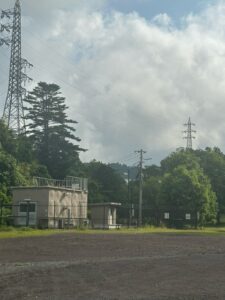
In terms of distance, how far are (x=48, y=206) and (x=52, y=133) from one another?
40.1m

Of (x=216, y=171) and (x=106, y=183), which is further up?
(x=216, y=171)

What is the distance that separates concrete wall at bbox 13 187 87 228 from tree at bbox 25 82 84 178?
104ft

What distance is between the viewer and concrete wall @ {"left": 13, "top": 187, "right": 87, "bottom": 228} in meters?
50.3

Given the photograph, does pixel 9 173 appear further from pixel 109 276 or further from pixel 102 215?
pixel 109 276

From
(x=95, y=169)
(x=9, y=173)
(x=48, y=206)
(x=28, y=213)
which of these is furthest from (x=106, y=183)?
(x=28, y=213)

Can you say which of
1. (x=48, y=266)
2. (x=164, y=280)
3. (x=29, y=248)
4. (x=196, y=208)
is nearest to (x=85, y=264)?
(x=48, y=266)

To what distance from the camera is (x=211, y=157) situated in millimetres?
101750

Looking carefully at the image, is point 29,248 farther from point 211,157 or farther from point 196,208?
point 211,157

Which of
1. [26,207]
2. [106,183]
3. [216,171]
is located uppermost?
[216,171]

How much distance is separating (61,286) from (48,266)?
453cm

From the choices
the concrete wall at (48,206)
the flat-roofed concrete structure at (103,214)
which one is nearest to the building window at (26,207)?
the concrete wall at (48,206)

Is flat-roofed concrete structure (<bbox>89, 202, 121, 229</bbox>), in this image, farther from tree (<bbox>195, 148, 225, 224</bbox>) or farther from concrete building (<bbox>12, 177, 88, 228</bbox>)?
tree (<bbox>195, 148, 225, 224</bbox>)

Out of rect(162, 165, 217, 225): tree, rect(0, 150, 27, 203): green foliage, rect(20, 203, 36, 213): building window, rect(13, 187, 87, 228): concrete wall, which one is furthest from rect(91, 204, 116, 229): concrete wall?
rect(162, 165, 217, 225): tree

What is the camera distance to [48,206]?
51.0 meters
